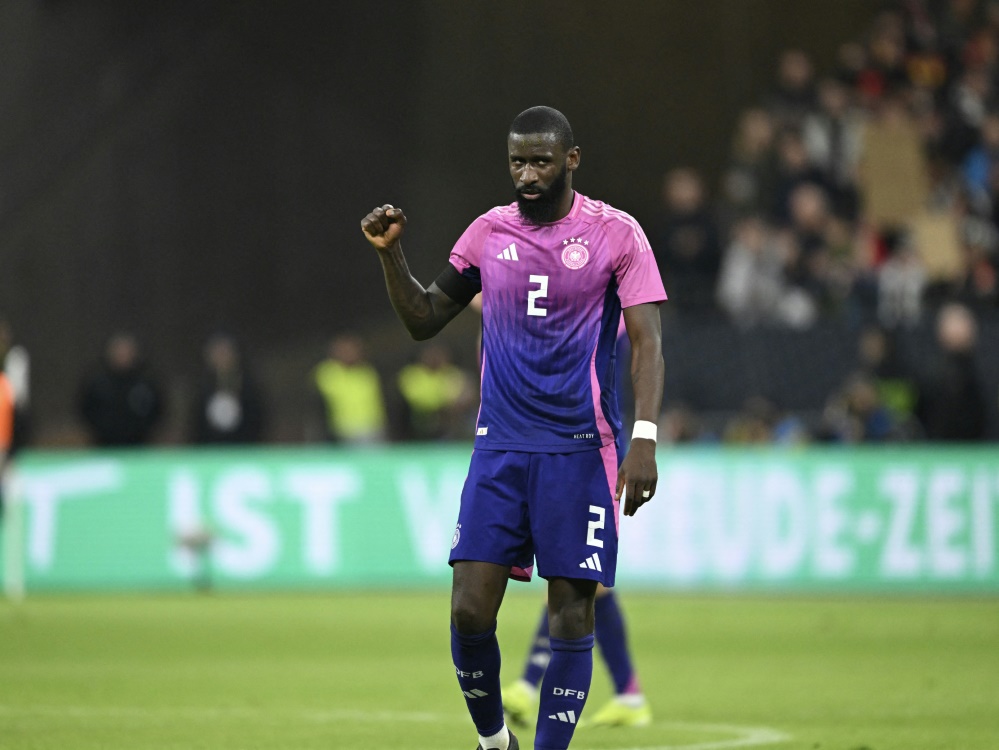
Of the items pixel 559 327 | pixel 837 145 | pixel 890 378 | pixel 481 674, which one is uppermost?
pixel 837 145

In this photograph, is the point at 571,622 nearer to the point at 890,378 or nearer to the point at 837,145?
the point at 890,378

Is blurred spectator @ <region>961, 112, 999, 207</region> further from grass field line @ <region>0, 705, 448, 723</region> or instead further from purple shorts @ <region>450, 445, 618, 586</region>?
purple shorts @ <region>450, 445, 618, 586</region>

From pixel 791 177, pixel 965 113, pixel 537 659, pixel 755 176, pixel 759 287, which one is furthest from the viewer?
pixel 755 176

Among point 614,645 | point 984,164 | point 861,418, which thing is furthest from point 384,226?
point 984,164

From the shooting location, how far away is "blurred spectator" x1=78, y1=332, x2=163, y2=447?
61.0 feet

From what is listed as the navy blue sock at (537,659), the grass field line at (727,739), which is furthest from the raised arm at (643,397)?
the navy blue sock at (537,659)

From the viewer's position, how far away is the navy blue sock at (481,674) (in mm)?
6207

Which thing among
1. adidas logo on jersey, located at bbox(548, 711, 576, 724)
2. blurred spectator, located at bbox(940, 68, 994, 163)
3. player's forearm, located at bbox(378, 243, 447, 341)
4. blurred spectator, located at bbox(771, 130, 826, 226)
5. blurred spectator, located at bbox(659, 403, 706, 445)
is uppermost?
blurred spectator, located at bbox(940, 68, 994, 163)

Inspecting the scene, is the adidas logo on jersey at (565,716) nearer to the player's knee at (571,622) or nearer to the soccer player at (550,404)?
the soccer player at (550,404)

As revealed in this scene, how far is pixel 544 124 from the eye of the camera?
614 cm

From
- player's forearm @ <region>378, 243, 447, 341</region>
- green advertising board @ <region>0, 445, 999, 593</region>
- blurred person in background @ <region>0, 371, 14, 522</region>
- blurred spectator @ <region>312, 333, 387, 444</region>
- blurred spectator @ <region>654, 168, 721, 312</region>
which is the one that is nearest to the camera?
player's forearm @ <region>378, 243, 447, 341</region>

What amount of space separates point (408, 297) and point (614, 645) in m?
2.97

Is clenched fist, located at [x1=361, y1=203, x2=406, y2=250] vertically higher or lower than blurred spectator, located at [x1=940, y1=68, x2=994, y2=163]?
lower

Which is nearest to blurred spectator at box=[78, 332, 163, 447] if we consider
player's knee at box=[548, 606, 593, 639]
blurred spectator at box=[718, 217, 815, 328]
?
blurred spectator at box=[718, 217, 815, 328]
